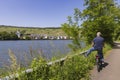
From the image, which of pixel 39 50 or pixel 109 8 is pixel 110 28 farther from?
pixel 39 50

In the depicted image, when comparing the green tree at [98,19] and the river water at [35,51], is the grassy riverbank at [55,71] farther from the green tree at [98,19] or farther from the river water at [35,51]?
the green tree at [98,19]

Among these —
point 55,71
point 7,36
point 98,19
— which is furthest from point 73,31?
point 7,36

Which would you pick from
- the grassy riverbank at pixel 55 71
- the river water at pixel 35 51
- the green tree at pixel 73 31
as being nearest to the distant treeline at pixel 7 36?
the green tree at pixel 73 31

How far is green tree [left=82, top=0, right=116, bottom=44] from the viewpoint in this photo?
35.9 meters

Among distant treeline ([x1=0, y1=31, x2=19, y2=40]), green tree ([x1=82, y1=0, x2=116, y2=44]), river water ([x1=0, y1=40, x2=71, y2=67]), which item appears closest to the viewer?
river water ([x1=0, y1=40, x2=71, y2=67])

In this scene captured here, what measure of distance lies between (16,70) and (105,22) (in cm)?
2931

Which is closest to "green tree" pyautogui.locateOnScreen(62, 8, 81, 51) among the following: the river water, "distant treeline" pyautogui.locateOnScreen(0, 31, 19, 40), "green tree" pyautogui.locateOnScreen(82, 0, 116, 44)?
"green tree" pyautogui.locateOnScreen(82, 0, 116, 44)

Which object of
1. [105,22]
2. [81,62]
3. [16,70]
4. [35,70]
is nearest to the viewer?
[16,70]

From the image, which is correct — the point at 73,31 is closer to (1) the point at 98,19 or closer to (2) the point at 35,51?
(1) the point at 98,19

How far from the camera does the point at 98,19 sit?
117ft

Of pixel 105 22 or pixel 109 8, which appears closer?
pixel 105 22

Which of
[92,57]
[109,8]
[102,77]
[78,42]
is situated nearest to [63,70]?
[102,77]

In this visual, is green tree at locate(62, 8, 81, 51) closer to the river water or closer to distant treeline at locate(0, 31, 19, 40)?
the river water

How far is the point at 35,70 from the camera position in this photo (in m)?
8.41
